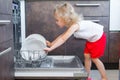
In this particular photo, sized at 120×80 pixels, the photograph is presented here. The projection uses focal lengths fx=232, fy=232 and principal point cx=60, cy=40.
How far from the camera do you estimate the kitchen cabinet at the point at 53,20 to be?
6.93 feet

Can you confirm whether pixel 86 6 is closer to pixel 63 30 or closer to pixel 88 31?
pixel 63 30

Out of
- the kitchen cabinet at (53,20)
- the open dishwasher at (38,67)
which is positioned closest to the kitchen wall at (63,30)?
the kitchen cabinet at (53,20)

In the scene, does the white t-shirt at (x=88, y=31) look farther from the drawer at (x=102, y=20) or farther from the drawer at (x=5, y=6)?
the drawer at (x=5, y=6)

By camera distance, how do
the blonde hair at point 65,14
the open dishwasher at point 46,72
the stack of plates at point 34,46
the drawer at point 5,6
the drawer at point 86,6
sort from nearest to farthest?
the drawer at point 5,6, the open dishwasher at point 46,72, the stack of plates at point 34,46, the blonde hair at point 65,14, the drawer at point 86,6

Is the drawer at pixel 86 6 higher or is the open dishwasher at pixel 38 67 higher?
the drawer at pixel 86 6

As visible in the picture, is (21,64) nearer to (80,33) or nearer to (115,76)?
(80,33)

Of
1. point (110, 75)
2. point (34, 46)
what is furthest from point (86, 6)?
point (34, 46)

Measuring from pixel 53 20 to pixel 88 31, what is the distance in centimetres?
58

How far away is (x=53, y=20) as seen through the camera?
6.99 ft

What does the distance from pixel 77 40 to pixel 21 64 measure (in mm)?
1019

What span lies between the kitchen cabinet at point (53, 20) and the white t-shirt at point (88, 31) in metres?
0.45

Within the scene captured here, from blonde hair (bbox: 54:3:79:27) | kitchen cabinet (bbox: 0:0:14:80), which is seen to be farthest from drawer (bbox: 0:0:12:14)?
blonde hair (bbox: 54:3:79:27)

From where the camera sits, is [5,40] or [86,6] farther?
[86,6]

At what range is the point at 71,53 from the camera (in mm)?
2148
